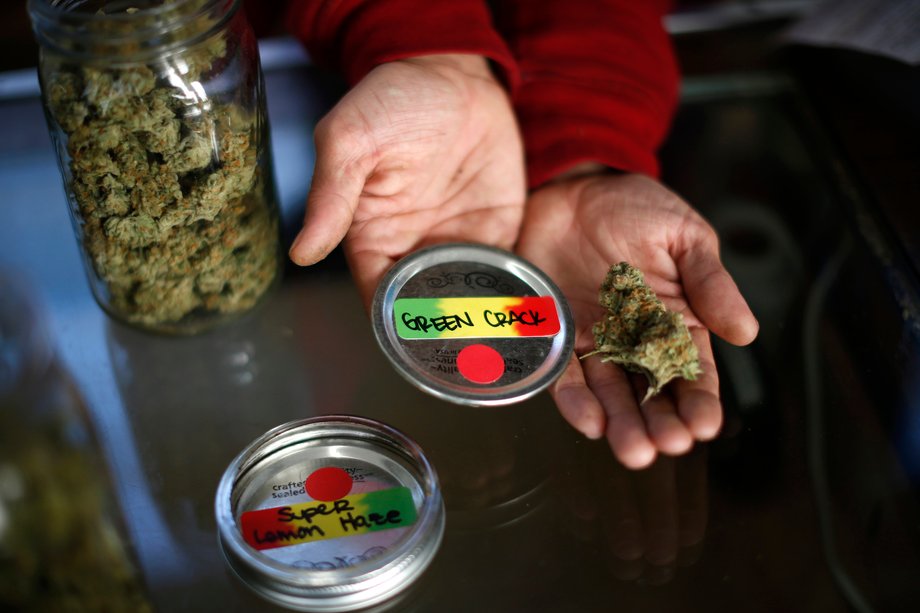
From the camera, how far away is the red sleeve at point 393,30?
1.09 m

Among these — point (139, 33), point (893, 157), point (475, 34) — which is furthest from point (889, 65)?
point (139, 33)

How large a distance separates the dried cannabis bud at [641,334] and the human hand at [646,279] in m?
0.02

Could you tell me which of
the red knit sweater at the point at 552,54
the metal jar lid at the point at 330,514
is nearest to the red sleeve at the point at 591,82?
the red knit sweater at the point at 552,54

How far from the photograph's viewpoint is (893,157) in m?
1.18

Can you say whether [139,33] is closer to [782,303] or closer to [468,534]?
[468,534]

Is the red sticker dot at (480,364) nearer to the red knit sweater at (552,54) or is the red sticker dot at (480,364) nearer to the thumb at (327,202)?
the thumb at (327,202)

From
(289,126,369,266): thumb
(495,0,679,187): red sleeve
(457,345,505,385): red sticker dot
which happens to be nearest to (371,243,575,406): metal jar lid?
(457,345,505,385): red sticker dot

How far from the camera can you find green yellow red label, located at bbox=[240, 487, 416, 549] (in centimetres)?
78

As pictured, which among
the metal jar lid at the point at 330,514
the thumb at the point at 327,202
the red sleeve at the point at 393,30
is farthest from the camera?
the red sleeve at the point at 393,30

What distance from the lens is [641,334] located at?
854 millimetres

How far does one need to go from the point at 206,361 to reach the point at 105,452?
161mm

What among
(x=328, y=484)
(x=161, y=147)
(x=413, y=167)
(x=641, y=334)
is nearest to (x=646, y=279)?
(x=641, y=334)

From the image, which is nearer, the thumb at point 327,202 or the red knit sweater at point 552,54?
the thumb at point 327,202

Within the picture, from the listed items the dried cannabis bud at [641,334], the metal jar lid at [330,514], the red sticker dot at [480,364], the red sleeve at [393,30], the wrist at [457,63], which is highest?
the red sleeve at [393,30]
